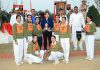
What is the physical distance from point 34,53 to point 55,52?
0.66 m

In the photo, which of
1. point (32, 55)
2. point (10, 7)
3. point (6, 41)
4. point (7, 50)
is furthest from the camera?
point (10, 7)

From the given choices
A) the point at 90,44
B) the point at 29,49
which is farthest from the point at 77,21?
the point at 29,49

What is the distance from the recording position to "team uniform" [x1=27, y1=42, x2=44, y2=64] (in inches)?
534

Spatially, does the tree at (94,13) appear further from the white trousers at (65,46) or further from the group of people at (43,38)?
the white trousers at (65,46)

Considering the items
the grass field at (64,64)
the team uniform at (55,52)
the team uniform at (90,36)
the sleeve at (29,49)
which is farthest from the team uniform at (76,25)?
the sleeve at (29,49)

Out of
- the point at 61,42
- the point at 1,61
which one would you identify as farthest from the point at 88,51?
the point at 1,61

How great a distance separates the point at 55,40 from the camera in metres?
13.8

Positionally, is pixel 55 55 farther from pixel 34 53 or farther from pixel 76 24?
pixel 76 24

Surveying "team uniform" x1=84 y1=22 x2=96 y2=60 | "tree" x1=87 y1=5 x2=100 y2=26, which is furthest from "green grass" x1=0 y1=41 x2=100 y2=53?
"tree" x1=87 y1=5 x2=100 y2=26

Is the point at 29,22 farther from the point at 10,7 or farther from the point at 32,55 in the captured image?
the point at 10,7

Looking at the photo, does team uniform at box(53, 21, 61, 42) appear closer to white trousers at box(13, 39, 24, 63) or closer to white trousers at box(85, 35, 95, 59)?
white trousers at box(85, 35, 95, 59)

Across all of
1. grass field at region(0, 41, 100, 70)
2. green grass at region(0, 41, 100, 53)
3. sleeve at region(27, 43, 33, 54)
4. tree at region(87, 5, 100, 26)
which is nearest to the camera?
grass field at region(0, 41, 100, 70)

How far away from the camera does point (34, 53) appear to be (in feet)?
45.0

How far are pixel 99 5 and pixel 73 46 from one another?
6767mm
